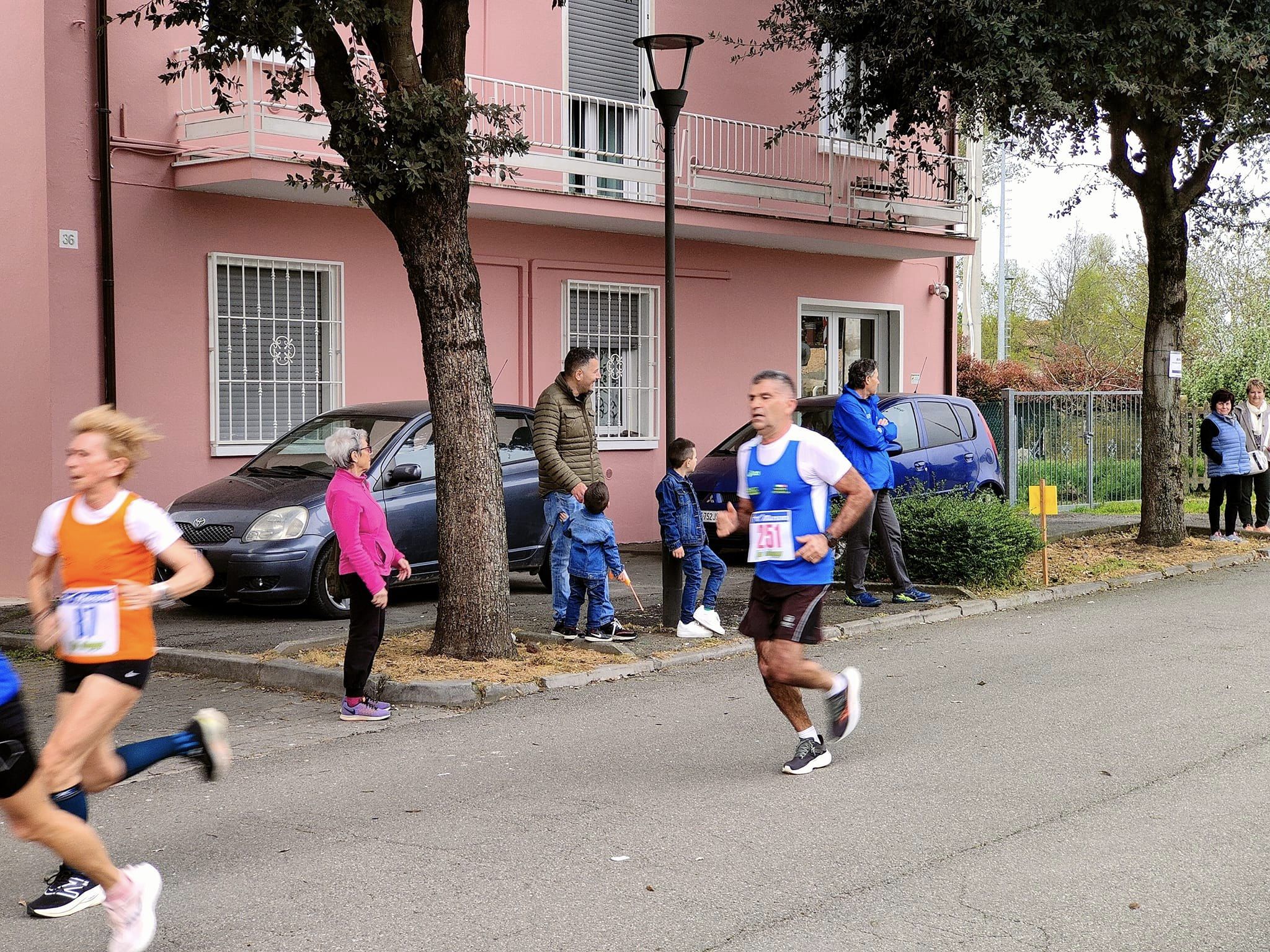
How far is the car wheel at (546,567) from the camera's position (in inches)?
495

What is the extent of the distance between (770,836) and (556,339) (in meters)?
11.7

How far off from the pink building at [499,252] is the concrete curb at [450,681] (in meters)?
3.55

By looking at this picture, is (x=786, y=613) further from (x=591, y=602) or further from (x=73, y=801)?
(x=591, y=602)

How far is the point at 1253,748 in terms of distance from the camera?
6.73m

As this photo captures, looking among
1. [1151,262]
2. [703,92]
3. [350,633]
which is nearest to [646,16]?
[703,92]

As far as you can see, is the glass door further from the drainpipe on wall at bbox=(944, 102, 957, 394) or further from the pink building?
the drainpipe on wall at bbox=(944, 102, 957, 394)

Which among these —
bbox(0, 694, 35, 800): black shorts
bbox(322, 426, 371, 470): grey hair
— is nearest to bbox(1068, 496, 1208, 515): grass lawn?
bbox(322, 426, 371, 470): grey hair

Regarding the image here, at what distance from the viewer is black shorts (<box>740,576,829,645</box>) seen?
21.1 feet

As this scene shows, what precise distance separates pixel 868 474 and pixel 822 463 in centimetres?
491

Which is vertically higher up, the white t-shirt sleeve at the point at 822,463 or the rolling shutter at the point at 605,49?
the rolling shutter at the point at 605,49

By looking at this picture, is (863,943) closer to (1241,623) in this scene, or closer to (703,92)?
(1241,623)

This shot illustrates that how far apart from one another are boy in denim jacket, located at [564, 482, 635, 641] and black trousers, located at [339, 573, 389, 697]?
2.03m

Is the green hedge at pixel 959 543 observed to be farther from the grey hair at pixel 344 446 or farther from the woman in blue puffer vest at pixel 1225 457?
the grey hair at pixel 344 446

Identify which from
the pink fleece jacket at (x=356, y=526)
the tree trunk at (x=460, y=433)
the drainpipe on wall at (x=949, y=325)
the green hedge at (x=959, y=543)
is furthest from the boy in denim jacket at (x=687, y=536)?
the drainpipe on wall at (x=949, y=325)
